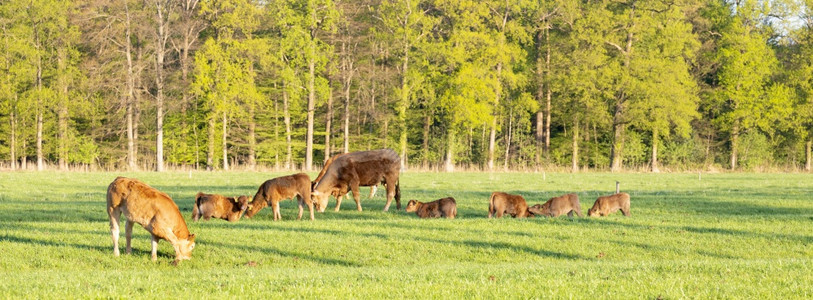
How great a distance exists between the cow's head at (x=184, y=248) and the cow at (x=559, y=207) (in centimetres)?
1074

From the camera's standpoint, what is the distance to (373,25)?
65000mm

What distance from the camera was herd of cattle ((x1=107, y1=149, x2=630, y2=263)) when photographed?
47.1 ft

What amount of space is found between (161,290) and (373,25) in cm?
5535

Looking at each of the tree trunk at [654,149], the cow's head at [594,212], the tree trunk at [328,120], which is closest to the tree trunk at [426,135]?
the tree trunk at [328,120]

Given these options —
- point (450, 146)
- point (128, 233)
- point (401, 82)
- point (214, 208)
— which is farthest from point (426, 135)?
point (128, 233)

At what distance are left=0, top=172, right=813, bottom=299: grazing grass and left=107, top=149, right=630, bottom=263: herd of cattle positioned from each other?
0.54 m

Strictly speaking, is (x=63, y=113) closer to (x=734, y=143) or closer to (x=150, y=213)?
(x=150, y=213)

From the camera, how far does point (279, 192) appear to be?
2120 cm

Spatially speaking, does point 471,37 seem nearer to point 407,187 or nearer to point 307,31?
point 307,31

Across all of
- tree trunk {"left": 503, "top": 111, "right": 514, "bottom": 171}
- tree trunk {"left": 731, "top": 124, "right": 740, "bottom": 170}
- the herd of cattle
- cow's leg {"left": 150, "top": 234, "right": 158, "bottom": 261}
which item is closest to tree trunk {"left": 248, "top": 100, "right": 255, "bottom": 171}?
tree trunk {"left": 503, "top": 111, "right": 514, "bottom": 171}

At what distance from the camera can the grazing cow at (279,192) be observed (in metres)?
21.2

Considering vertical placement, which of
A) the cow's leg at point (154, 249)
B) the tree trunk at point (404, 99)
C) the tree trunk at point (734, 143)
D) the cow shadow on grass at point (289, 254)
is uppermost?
the tree trunk at point (404, 99)

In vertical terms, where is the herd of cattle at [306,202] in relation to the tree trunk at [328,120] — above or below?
below

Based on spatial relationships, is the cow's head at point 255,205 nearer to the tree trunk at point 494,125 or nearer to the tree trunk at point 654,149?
the tree trunk at point 494,125
